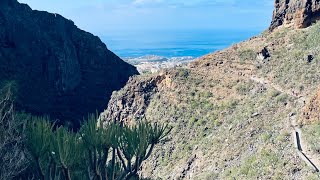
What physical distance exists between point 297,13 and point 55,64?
90.3 feet

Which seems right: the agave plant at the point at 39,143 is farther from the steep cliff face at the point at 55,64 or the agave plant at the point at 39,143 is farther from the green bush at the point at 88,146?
the steep cliff face at the point at 55,64

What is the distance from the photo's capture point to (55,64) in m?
52.7

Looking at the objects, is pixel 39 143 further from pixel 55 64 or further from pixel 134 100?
pixel 55 64

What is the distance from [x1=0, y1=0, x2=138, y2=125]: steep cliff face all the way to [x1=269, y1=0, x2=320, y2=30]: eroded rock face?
22.0m

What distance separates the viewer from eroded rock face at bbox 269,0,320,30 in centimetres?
3494

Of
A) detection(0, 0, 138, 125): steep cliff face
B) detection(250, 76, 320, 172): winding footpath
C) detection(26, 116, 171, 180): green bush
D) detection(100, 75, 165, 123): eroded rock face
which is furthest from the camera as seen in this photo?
detection(0, 0, 138, 125): steep cliff face

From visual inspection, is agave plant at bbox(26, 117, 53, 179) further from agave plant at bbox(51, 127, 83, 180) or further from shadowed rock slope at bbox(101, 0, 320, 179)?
shadowed rock slope at bbox(101, 0, 320, 179)

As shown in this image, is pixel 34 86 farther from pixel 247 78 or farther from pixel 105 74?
pixel 247 78

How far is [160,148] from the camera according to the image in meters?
31.6

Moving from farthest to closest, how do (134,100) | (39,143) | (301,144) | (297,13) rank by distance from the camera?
(134,100), (297,13), (301,144), (39,143)

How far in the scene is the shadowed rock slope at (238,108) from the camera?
23.0 meters

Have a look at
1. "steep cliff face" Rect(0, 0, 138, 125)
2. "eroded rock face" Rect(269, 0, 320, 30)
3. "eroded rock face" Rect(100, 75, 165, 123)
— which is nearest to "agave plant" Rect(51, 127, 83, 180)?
"eroded rock face" Rect(100, 75, 165, 123)

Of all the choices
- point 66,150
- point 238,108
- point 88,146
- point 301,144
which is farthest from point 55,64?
point 66,150

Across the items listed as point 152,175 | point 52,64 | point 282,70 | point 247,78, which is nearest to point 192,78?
point 247,78
